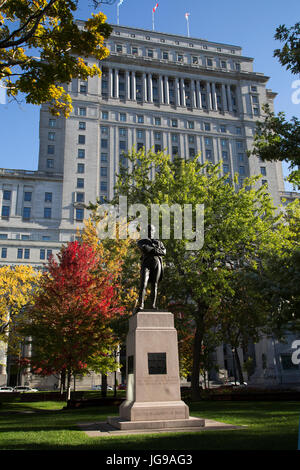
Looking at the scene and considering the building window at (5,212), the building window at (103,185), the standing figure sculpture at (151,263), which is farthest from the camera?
the building window at (103,185)

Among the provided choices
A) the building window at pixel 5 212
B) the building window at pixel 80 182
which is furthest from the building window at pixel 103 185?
the building window at pixel 5 212

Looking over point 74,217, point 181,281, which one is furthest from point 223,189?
point 74,217

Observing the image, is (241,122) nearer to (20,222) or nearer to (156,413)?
(20,222)

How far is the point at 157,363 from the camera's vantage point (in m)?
11.6

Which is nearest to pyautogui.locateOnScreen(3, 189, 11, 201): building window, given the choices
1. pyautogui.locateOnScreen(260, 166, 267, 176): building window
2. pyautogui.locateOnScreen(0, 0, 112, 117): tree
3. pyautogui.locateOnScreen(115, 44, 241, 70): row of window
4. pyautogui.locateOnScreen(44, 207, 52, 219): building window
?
pyautogui.locateOnScreen(44, 207, 52, 219): building window

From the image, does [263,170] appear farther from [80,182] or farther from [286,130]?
[286,130]

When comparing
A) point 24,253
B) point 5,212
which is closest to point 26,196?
point 5,212

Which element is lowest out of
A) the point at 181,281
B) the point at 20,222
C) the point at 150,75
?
the point at 181,281

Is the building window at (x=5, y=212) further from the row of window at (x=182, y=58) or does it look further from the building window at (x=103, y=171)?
the row of window at (x=182, y=58)

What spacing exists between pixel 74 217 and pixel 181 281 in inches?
2174

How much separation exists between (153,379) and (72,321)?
10187mm

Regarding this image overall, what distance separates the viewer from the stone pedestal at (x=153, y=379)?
1059 cm

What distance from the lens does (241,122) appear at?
9369 cm

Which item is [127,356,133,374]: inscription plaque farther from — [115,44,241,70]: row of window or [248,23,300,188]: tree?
[115,44,241,70]: row of window
